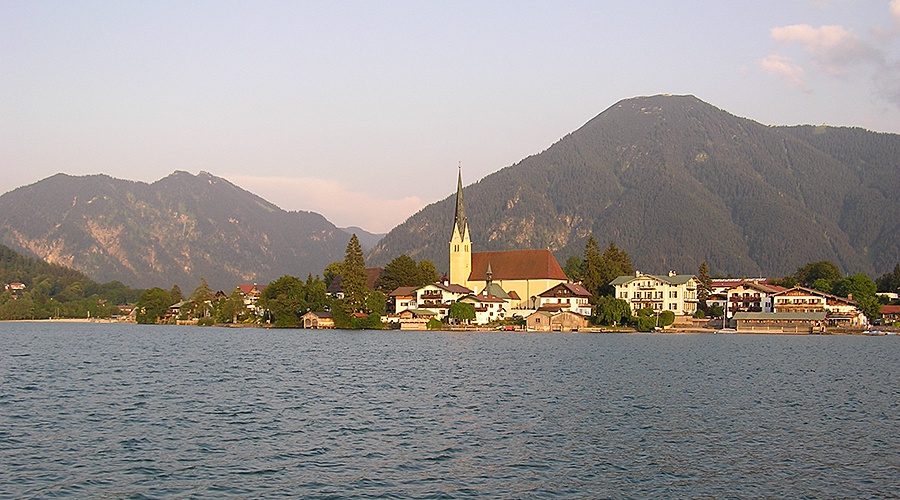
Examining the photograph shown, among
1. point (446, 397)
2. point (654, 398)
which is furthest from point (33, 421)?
point (654, 398)

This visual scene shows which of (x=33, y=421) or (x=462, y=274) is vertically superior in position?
(x=462, y=274)

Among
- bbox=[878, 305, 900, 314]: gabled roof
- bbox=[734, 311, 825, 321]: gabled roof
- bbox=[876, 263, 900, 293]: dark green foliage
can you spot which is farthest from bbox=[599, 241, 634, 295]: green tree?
bbox=[876, 263, 900, 293]: dark green foliage

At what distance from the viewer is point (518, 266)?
13362cm

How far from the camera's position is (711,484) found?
68.0 feet

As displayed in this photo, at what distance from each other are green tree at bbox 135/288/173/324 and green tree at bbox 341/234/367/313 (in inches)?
2114

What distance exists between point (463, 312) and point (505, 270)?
918 inches

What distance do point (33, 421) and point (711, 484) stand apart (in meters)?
20.9

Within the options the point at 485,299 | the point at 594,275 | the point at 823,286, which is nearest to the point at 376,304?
the point at 485,299

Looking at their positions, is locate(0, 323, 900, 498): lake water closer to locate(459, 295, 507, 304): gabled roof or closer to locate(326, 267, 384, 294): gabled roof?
locate(459, 295, 507, 304): gabled roof

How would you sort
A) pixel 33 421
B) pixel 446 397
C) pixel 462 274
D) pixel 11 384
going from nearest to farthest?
pixel 33 421 < pixel 446 397 < pixel 11 384 < pixel 462 274

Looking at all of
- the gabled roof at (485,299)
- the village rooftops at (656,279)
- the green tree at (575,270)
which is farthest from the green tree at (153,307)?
the village rooftops at (656,279)

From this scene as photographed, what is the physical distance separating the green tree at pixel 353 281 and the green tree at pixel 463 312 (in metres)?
11.8

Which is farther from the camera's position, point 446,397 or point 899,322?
point 899,322

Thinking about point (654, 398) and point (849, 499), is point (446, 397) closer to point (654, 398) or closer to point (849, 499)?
point (654, 398)
